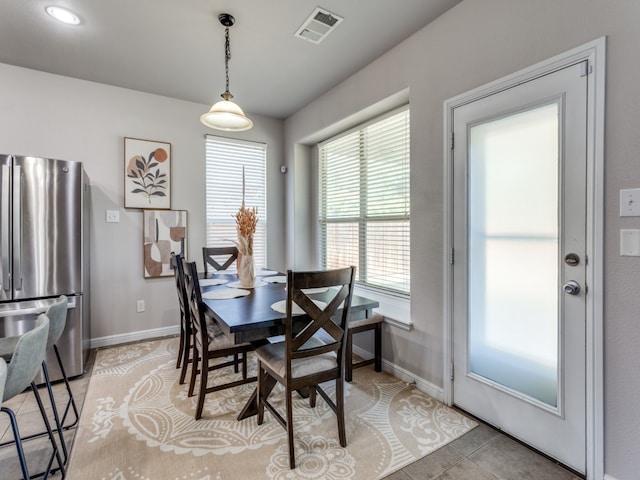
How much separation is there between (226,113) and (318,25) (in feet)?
3.06

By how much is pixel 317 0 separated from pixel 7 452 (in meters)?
3.22

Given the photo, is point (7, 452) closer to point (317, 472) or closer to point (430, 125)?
point (317, 472)

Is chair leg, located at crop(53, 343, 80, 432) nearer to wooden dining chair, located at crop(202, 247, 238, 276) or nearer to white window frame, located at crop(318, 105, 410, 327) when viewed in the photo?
wooden dining chair, located at crop(202, 247, 238, 276)

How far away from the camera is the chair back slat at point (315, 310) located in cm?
157

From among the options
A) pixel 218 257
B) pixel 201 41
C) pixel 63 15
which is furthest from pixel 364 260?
pixel 63 15

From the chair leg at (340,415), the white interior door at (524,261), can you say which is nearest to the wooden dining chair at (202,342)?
the chair leg at (340,415)

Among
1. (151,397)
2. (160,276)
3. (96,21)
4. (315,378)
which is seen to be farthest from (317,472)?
(96,21)

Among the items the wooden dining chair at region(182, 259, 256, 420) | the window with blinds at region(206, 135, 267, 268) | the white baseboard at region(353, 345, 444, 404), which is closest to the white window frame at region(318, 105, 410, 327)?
the white baseboard at region(353, 345, 444, 404)

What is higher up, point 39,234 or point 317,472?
point 39,234

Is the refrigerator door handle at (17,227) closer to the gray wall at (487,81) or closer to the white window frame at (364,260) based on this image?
the gray wall at (487,81)

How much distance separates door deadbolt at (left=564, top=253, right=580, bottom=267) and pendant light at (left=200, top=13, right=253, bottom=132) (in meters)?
2.17

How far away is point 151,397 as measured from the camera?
232cm

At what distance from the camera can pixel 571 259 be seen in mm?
1594

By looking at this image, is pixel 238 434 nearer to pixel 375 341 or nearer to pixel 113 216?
pixel 375 341
